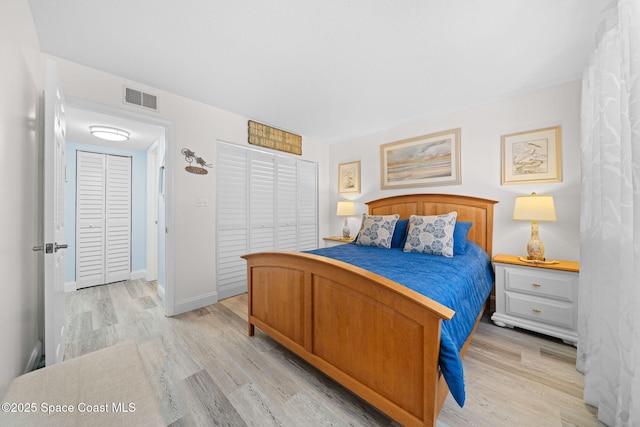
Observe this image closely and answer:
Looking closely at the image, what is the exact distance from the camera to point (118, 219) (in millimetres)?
4031

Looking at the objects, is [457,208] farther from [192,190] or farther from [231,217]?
[192,190]

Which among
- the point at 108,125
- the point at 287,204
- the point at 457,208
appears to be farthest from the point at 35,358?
the point at 457,208

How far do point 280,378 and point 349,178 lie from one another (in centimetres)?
323

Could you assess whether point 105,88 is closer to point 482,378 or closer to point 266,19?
point 266,19

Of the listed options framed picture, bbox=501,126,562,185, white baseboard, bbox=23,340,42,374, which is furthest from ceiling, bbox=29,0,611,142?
white baseboard, bbox=23,340,42,374

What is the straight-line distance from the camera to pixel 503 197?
2.71 metres

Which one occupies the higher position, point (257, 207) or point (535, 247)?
point (257, 207)

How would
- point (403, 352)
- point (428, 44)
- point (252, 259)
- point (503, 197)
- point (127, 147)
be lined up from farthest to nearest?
point (127, 147) → point (503, 197) → point (252, 259) → point (428, 44) → point (403, 352)

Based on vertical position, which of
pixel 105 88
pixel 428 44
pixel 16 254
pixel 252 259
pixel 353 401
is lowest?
pixel 353 401

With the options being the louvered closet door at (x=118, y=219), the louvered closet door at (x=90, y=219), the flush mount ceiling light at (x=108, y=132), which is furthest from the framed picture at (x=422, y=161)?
the louvered closet door at (x=90, y=219)

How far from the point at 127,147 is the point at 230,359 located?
404 cm

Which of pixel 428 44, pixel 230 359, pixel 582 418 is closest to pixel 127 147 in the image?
pixel 230 359

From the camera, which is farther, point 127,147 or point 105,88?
point 127,147

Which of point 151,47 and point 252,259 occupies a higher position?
point 151,47
